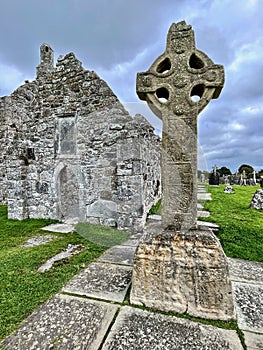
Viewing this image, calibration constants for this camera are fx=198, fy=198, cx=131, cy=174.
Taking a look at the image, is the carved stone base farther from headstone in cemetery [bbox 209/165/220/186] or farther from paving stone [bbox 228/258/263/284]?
headstone in cemetery [bbox 209/165/220/186]

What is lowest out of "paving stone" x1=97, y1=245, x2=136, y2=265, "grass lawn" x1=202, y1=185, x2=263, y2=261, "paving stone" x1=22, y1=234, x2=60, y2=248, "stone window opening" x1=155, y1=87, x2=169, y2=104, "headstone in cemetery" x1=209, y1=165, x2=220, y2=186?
"paving stone" x1=22, y1=234, x2=60, y2=248

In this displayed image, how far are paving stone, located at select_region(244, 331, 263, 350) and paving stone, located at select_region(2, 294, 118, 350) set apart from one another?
106 cm

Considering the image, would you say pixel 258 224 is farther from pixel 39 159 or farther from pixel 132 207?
pixel 39 159

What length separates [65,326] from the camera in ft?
5.33

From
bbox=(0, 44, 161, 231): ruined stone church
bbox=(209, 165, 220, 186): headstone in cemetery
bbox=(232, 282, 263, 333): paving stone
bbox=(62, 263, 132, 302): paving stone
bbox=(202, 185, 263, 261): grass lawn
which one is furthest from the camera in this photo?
bbox=(209, 165, 220, 186): headstone in cemetery

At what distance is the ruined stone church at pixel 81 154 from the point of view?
14.9 ft

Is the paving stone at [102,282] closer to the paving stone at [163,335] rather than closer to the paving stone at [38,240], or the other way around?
the paving stone at [163,335]

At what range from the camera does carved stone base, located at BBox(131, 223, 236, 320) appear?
1751 mm

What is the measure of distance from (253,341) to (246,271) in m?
1.26

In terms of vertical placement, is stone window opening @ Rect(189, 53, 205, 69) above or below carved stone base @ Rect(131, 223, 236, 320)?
above

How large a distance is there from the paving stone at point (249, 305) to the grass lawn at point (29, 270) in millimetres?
1842

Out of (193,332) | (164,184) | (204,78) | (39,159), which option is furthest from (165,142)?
(39,159)

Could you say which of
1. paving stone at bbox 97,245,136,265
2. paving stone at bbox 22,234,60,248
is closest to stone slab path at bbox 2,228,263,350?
paving stone at bbox 97,245,136,265

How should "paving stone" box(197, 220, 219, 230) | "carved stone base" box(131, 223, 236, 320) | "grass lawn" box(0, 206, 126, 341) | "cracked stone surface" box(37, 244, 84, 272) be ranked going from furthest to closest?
"paving stone" box(197, 220, 219, 230)
"cracked stone surface" box(37, 244, 84, 272)
"grass lawn" box(0, 206, 126, 341)
"carved stone base" box(131, 223, 236, 320)
